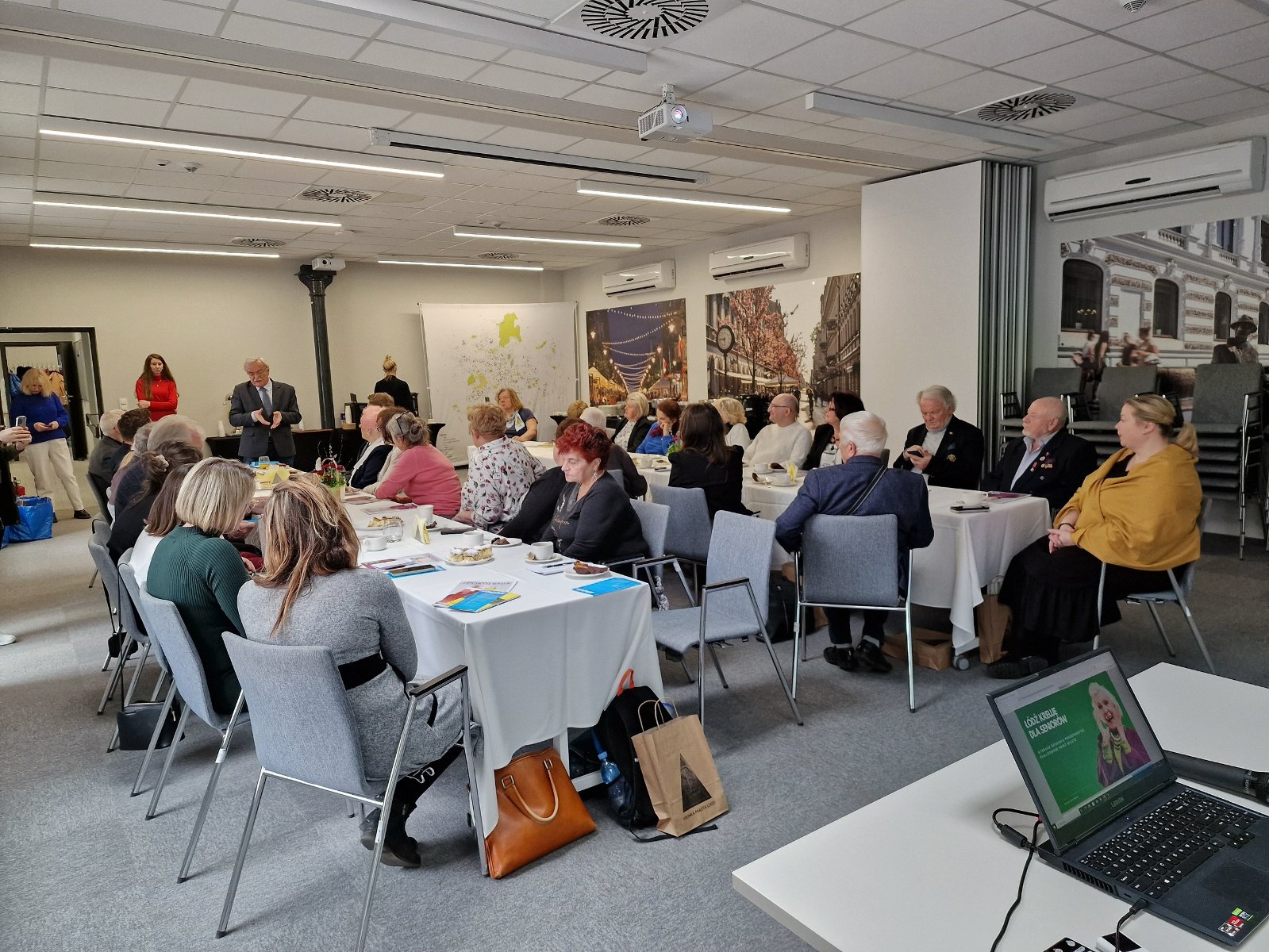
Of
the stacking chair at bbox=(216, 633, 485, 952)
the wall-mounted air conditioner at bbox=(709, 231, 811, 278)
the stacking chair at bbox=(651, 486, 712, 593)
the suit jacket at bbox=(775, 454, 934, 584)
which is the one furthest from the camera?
the wall-mounted air conditioner at bbox=(709, 231, 811, 278)

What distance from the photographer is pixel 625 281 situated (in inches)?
486

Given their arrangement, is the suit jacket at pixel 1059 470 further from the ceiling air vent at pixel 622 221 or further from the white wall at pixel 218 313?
the white wall at pixel 218 313

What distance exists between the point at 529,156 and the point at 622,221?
3.14 metres

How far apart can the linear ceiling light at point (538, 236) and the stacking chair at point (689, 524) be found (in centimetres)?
608

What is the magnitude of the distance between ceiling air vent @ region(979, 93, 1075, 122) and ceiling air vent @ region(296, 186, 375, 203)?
5.08 meters

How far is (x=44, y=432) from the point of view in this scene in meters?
8.61

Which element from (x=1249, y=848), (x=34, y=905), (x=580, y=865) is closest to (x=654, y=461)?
(x=580, y=865)

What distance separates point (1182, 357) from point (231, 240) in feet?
31.8

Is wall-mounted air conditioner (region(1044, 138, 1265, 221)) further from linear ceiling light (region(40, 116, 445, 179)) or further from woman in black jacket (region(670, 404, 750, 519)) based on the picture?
linear ceiling light (region(40, 116, 445, 179))

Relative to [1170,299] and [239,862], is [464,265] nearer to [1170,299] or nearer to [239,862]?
[1170,299]

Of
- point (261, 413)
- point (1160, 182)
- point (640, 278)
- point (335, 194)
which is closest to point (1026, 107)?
point (1160, 182)

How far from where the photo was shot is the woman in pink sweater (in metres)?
5.15

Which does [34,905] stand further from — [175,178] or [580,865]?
[175,178]

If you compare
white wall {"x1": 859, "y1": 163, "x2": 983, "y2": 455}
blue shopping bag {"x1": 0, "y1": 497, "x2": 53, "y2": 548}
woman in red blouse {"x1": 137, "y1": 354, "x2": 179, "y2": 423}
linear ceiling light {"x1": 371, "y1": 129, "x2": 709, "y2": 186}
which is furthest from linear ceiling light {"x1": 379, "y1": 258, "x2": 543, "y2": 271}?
white wall {"x1": 859, "y1": 163, "x2": 983, "y2": 455}
